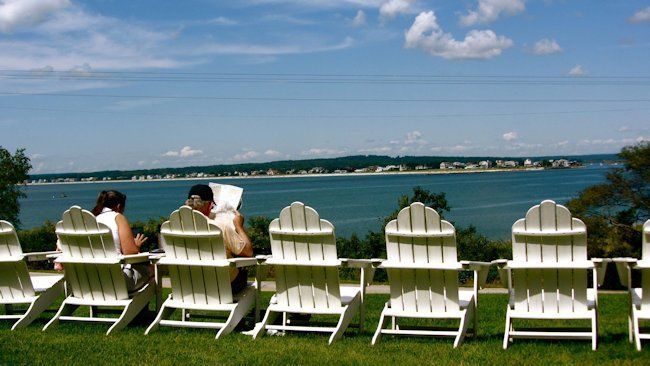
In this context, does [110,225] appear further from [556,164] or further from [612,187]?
[556,164]

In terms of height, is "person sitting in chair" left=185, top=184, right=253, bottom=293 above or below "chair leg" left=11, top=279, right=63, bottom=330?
above

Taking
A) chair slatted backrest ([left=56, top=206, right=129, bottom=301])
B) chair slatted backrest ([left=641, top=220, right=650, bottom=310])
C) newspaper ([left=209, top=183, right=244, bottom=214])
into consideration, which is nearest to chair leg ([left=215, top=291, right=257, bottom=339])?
newspaper ([left=209, top=183, right=244, bottom=214])

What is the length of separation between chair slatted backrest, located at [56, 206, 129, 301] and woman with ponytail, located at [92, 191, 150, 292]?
122 millimetres

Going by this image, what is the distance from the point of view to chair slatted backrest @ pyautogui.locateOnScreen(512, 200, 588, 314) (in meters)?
5.09

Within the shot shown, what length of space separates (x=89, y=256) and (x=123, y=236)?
0.32 meters

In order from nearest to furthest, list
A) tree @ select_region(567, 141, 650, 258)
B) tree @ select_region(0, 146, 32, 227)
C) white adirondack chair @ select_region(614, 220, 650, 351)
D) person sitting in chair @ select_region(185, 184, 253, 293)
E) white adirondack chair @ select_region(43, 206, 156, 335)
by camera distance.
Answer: white adirondack chair @ select_region(614, 220, 650, 351)
white adirondack chair @ select_region(43, 206, 156, 335)
person sitting in chair @ select_region(185, 184, 253, 293)
tree @ select_region(567, 141, 650, 258)
tree @ select_region(0, 146, 32, 227)

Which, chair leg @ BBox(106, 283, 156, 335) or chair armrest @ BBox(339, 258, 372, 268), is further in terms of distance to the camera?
chair leg @ BBox(106, 283, 156, 335)

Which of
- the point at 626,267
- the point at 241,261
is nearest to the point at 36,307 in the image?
the point at 241,261

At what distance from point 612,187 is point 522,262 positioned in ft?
68.2

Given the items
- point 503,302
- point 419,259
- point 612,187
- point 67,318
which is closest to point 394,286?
point 419,259

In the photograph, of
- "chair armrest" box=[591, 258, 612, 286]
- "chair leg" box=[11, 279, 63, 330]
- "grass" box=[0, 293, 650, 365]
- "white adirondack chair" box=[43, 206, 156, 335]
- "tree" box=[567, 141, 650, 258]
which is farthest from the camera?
"tree" box=[567, 141, 650, 258]

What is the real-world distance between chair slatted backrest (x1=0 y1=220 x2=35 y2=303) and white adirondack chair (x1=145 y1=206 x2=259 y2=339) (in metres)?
1.37

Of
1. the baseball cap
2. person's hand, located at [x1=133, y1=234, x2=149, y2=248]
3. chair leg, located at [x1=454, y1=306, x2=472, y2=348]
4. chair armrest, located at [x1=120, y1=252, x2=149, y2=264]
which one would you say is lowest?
chair leg, located at [x1=454, y1=306, x2=472, y2=348]

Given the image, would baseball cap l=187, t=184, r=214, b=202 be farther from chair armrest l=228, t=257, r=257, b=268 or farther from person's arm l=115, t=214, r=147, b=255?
chair armrest l=228, t=257, r=257, b=268
